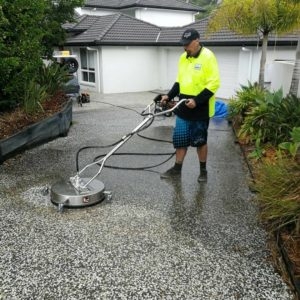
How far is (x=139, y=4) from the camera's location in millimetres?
21781

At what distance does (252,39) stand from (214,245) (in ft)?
34.2

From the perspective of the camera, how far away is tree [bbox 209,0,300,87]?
26.3 feet

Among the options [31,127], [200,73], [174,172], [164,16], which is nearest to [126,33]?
[164,16]

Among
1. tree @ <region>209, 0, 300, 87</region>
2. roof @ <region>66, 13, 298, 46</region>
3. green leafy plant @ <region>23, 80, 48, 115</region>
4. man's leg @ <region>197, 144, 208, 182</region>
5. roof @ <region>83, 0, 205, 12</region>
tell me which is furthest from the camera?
roof @ <region>83, 0, 205, 12</region>

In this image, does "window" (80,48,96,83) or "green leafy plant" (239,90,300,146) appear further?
"window" (80,48,96,83)

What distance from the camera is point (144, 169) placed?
5.25 m

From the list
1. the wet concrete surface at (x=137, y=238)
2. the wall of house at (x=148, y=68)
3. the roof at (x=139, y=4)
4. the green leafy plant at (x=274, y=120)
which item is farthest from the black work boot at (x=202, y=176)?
the roof at (x=139, y=4)

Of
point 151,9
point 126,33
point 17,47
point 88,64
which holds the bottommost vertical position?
point 88,64

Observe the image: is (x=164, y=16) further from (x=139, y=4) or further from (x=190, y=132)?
(x=190, y=132)

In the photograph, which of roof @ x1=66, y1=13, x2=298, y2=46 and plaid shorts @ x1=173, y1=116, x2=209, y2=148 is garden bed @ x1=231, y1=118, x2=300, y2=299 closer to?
plaid shorts @ x1=173, y1=116, x2=209, y2=148

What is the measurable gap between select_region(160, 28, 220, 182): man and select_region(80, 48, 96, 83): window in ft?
40.3

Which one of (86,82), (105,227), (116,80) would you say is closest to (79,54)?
(86,82)

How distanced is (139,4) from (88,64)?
7441 millimetres

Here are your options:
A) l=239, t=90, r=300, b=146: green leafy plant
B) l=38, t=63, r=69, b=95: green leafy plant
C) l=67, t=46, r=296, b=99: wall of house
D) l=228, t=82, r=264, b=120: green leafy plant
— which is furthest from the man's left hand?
l=67, t=46, r=296, b=99: wall of house
